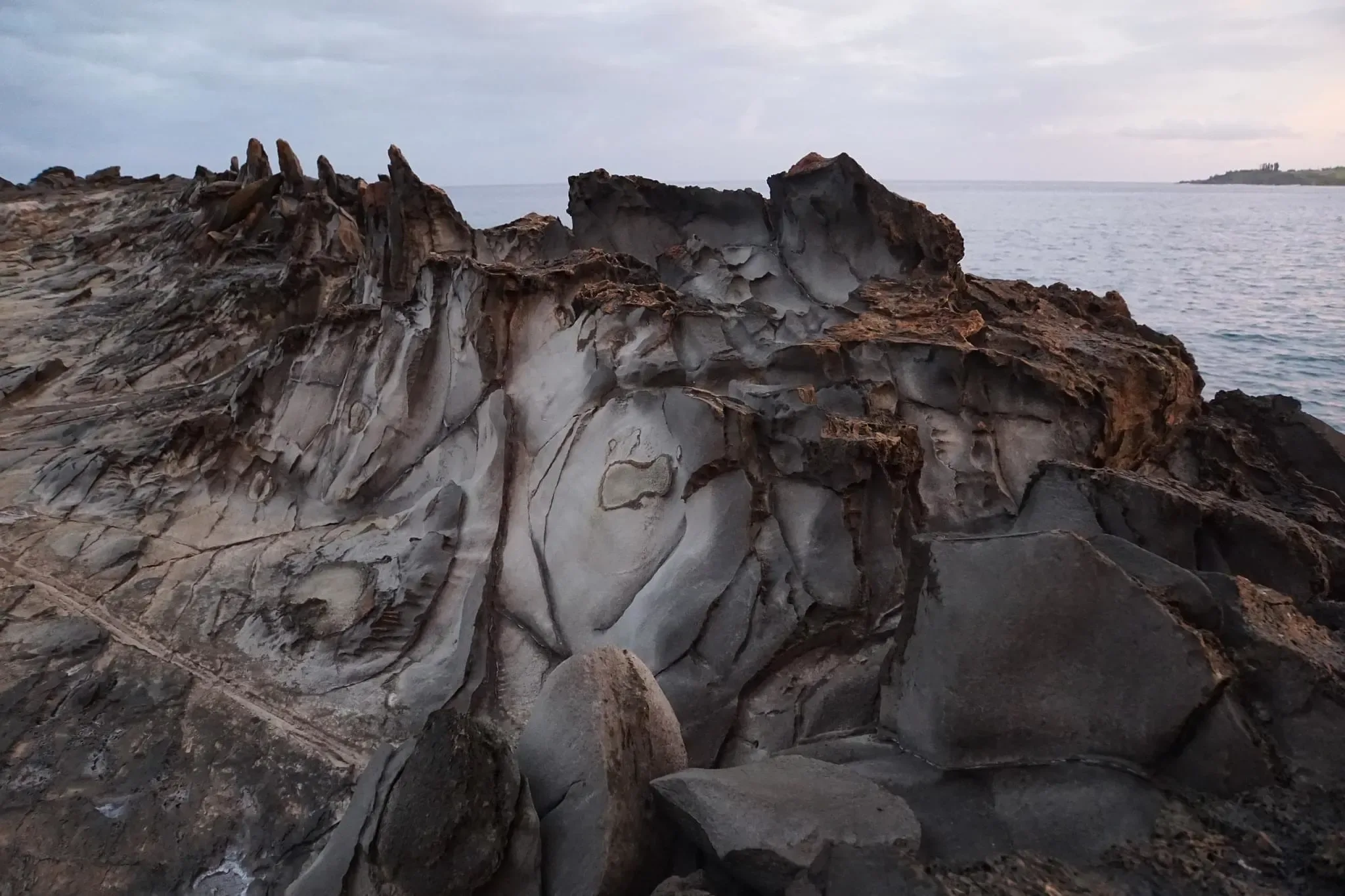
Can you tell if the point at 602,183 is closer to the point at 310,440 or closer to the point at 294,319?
the point at 294,319

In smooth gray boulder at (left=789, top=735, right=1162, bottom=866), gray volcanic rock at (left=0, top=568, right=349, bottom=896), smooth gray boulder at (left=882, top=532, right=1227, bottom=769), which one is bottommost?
gray volcanic rock at (left=0, top=568, right=349, bottom=896)

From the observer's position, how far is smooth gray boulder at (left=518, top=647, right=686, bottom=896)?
102 inches

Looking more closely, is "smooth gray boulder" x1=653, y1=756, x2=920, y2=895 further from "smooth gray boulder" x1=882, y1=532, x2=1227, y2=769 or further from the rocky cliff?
"smooth gray boulder" x1=882, y1=532, x2=1227, y2=769

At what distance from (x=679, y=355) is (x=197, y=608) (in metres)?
3.05

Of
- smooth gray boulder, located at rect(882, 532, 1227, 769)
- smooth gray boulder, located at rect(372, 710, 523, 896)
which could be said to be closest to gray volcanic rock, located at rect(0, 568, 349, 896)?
smooth gray boulder, located at rect(372, 710, 523, 896)

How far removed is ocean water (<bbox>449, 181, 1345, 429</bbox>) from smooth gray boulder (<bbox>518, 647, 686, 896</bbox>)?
830 centimetres

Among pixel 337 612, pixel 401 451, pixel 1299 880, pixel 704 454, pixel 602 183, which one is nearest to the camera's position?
pixel 1299 880

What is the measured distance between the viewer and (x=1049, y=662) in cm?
271

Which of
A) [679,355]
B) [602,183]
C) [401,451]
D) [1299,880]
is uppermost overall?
[602,183]

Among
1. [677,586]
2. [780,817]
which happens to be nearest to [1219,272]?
[677,586]

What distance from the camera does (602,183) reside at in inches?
357

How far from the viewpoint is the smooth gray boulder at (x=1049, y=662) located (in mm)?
2590

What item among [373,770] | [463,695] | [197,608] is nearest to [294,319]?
[197,608]

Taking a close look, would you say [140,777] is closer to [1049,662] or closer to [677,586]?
[677,586]
